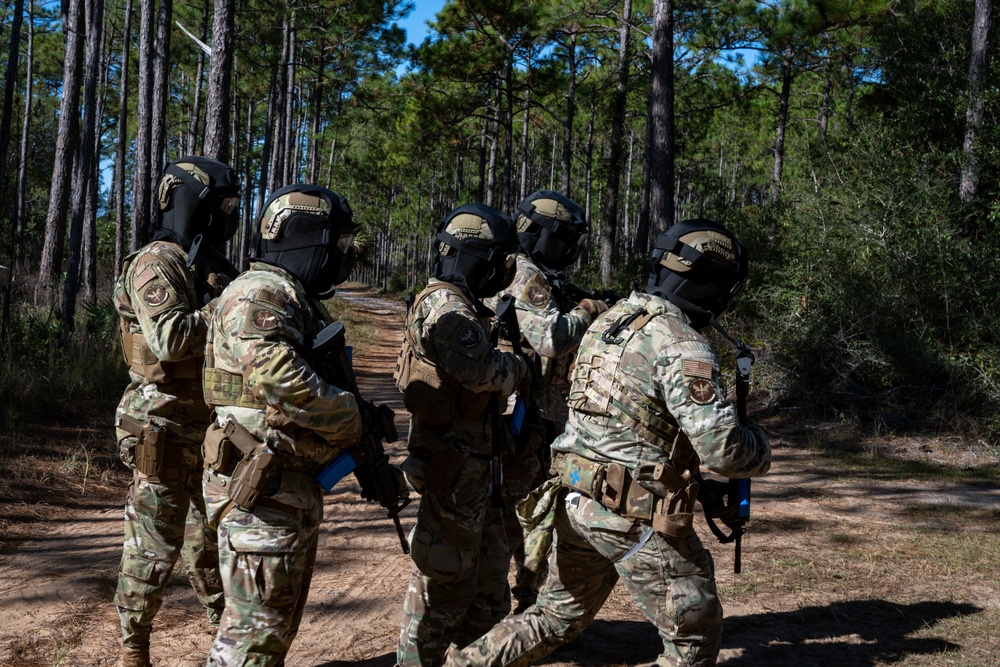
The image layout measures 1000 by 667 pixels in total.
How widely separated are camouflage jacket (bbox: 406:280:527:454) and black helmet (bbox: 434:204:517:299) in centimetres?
10

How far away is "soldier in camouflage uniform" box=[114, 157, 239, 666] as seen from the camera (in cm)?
354

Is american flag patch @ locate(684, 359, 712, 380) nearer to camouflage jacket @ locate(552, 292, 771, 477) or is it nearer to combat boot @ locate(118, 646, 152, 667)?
camouflage jacket @ locate(552, 292, 771, 477)

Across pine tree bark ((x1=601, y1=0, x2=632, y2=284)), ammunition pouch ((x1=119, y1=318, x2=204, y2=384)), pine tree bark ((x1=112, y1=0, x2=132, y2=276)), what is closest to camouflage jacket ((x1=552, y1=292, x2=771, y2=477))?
ammunition pouch ((x1=119, y1=318, x2=204, y2=384))

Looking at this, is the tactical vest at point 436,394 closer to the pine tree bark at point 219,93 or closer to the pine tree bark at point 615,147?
the pine tree bark at point 219,93

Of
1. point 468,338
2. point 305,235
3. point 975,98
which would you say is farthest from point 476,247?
point 975,98

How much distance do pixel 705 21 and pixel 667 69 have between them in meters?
6.47

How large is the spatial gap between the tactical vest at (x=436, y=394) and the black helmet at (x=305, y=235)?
0.50 m

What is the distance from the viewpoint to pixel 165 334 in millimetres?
3486

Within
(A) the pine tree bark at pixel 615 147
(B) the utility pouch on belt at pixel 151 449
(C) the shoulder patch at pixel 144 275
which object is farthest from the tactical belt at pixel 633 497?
(A) the pine tree bark at pixel 615 147

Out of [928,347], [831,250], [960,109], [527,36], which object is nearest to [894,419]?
[928,347]

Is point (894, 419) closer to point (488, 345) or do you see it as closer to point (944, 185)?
point (944, 185)

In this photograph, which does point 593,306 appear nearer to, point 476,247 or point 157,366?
point 476,247

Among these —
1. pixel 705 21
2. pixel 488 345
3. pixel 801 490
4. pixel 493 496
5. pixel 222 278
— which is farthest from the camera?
pixel 705 21

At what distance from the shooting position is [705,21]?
17.3 meters
